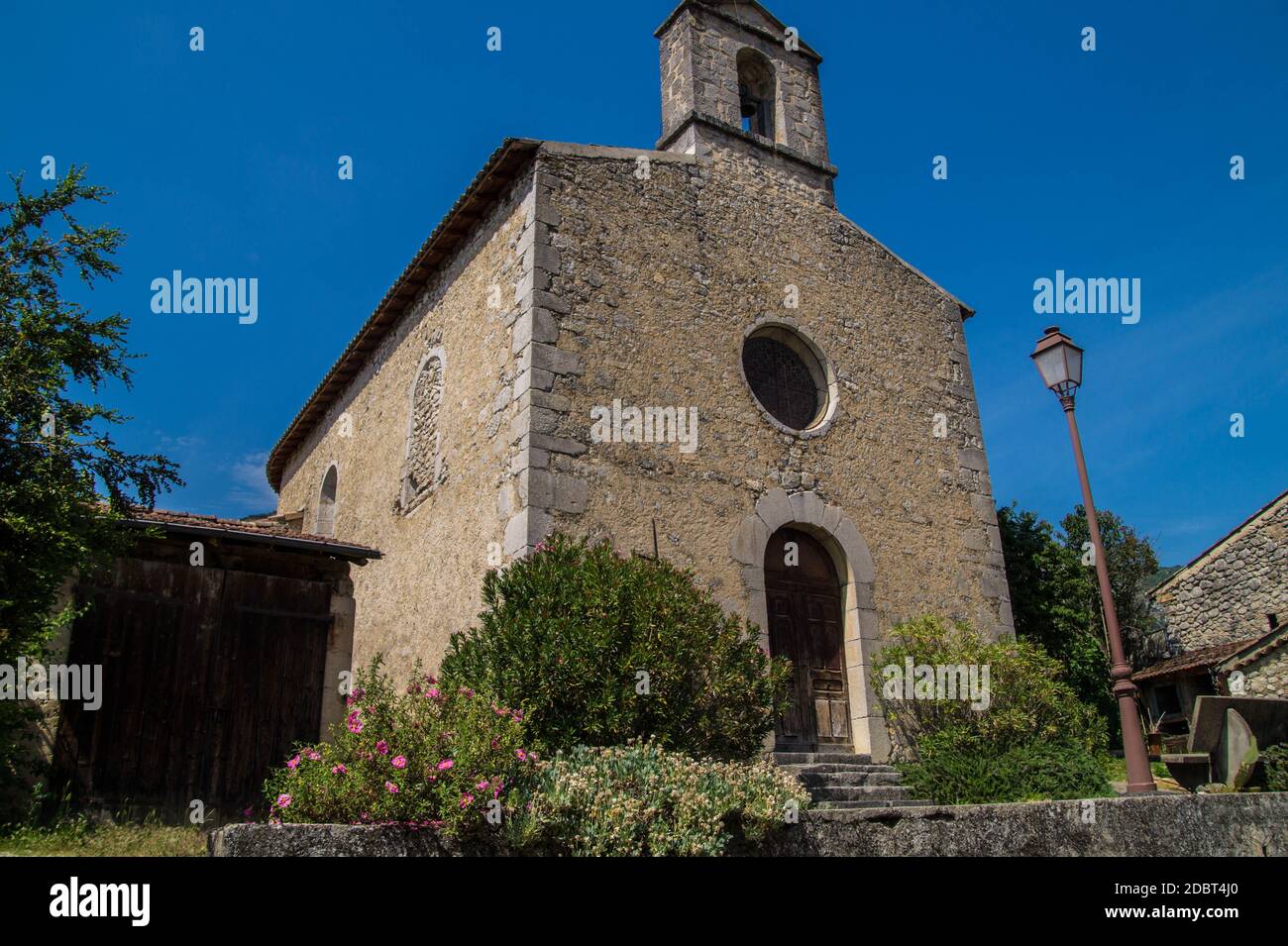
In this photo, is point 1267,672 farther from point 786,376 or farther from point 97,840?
point 97,840

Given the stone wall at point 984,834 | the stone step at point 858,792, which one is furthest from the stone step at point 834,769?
the stone wall at point 984,834

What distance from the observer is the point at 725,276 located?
11.2 meters

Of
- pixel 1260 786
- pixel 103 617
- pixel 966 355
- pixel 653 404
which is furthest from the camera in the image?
pixel 966 355

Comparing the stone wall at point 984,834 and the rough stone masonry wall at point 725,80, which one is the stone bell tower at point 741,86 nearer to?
the rough stone masonry wall at point 725,80

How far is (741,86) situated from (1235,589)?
1498 centimetres

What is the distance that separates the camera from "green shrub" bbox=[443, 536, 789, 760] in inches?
275

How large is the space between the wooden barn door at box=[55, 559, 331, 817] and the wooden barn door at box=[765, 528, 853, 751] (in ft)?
16.5

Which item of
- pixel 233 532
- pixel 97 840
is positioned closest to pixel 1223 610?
pixel 233 532

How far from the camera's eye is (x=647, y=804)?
18.6 feet
